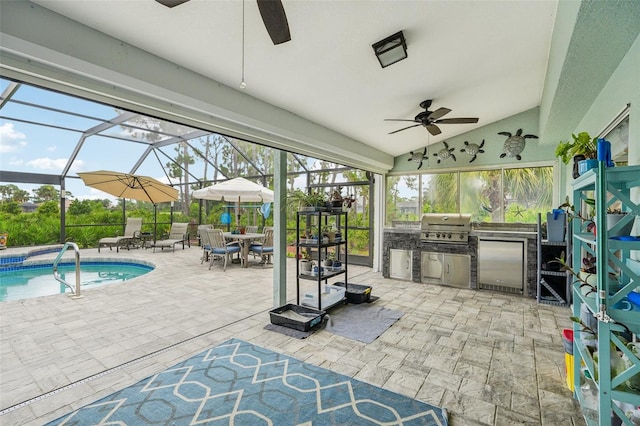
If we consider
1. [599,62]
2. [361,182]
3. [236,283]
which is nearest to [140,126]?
[236,283]

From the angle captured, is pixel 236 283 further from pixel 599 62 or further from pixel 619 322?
pixel 599 62

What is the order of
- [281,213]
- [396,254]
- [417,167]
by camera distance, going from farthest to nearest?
[417,167]
[396,254]
[281,213]

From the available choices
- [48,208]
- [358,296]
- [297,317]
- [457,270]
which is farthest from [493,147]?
[48,208]

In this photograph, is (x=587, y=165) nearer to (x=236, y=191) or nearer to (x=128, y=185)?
(x=236, y=191)

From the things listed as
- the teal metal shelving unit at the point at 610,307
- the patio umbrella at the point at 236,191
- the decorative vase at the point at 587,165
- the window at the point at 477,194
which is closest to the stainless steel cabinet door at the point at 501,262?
the window at the point at 477,194

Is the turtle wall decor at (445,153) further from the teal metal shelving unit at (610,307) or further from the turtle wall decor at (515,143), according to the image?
the teal metal shelving unit at (610,307)

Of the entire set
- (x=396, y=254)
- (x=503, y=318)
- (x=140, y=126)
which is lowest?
(x=503, y=318)

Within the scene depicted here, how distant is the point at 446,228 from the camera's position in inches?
201

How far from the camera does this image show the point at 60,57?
5.64 feet

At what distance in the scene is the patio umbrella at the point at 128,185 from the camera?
6.54 meters

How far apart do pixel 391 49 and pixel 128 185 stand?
24.1 ft

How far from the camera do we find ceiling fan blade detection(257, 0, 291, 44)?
1346mm

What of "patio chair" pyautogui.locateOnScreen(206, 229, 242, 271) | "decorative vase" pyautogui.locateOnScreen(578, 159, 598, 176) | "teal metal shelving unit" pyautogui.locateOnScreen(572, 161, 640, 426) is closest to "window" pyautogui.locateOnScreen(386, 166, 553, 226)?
"patio chair" pyautogui.locateOnScreen(206, 229, 242, 271)

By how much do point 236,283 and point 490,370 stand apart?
13.4 ft
